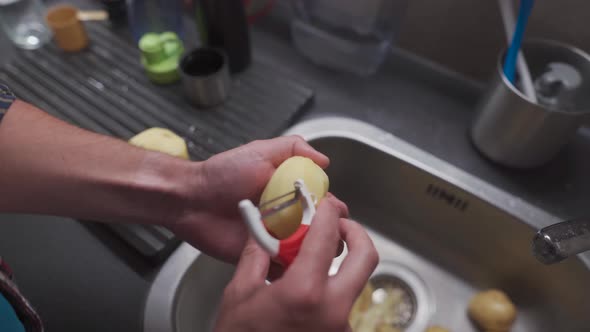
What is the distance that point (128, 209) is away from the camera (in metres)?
0.63

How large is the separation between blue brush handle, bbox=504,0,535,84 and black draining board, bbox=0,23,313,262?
39 cm

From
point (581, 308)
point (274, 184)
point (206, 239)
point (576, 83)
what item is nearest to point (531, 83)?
point (576, 83)

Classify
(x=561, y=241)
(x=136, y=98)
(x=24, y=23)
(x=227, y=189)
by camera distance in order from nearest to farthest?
(x=561, y=241), (x=227, y=189), (x=136, y=98), (x=24, y=23)

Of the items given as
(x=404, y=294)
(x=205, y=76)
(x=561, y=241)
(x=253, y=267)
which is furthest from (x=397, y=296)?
(x=205, y=76)

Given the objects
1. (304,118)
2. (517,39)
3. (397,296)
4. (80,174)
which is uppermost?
(517,39)

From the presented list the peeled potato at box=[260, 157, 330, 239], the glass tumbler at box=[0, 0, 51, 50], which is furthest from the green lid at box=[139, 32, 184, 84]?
the peeled potato at box=[260, 157, 330, 239]

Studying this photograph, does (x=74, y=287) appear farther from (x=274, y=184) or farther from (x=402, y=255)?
(x=402, y=255)

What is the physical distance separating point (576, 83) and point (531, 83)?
0.22ft

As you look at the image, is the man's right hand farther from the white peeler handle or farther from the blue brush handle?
the blue brush handle

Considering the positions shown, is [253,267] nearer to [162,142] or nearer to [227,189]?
[227,189]

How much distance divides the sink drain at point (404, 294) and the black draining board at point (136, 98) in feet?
1.28

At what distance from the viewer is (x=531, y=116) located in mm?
677

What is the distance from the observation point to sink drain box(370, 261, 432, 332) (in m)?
0.80

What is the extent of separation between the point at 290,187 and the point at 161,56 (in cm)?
53
